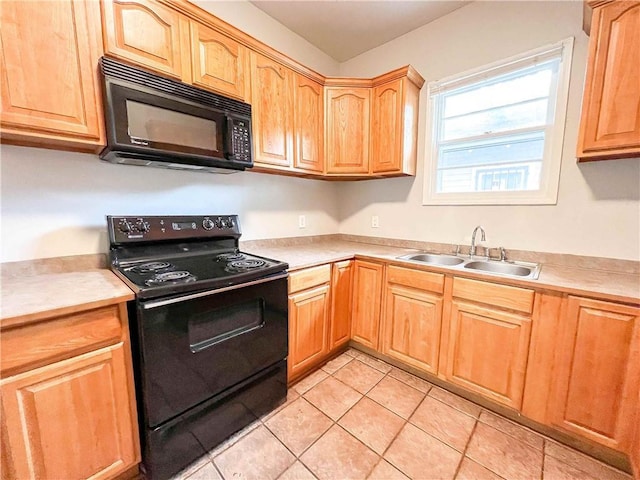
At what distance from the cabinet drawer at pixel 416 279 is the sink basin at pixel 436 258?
14 centimetres

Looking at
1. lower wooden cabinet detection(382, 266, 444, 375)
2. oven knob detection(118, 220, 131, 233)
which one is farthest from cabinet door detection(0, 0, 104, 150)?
lower wooden cabinet detection(382, 266, 444, 375)

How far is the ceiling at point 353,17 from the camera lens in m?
1.98

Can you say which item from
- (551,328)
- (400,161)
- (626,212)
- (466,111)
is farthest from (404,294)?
(466,111)

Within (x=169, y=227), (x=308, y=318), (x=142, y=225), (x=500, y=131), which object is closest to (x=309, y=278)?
(x=308, y=318)

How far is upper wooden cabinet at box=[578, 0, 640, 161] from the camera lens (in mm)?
1246

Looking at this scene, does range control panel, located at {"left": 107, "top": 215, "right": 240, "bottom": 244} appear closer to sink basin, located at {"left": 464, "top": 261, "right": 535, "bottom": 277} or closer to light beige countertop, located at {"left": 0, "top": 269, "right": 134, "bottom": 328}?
light beige countertop, located at {"left": 0, "top": 269, "right": 134, "bottom": 328}

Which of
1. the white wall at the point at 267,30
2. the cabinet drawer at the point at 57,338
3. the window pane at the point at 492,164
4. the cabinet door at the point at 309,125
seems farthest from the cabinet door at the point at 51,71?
the window pane at the point at 492,164

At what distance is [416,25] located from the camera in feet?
7.27

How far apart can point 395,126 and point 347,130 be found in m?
0.40

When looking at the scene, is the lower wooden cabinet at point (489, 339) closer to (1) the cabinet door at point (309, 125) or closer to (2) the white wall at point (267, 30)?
(1) the cabinet door at point (309, 125)

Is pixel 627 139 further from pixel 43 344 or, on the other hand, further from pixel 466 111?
pixel 43 344

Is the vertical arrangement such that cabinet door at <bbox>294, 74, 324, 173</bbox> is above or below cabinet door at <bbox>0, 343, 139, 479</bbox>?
above

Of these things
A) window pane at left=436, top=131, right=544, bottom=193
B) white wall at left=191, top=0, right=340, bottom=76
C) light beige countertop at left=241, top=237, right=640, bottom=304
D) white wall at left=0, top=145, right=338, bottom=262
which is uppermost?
white wall at left=191, top=0, right=340, bottom=76

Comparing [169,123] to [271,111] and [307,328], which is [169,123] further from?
[307,328]
